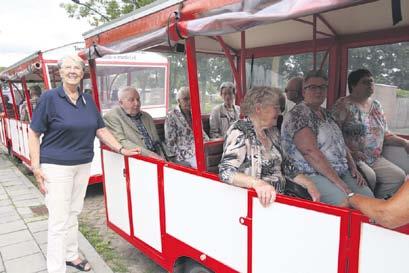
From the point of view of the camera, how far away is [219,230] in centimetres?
215

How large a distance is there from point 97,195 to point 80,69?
3646 mm

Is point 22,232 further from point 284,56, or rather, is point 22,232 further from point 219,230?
point 284,56

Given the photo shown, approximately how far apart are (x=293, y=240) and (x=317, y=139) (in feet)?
3.32

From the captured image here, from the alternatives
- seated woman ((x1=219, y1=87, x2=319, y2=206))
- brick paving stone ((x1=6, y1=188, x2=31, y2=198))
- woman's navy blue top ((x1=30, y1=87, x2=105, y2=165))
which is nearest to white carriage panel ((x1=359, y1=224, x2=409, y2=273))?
seated woman ((x1=219, y1=87, x2=319, y2=206))

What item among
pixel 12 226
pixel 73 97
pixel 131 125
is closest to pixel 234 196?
pixel 73 97

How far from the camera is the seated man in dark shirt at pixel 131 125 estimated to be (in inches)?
127

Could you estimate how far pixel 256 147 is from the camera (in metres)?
2.06

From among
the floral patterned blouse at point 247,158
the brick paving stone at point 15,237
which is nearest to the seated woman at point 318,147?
the floral patterned blouse at point 247,158

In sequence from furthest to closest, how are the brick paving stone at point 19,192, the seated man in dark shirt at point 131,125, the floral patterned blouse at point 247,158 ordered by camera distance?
the brick paving stone at point 19,192 < the seated man in dark shirt at point 131,125 < the floral patterned blouse at point 247,158

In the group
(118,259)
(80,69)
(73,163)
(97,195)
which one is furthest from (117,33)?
(97,195)

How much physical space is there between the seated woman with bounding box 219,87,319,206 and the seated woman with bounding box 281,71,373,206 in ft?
0.59

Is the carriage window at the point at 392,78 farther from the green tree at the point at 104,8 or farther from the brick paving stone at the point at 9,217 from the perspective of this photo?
the green tree at the point at 104,8

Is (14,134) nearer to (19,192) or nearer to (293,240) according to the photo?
(19,192)

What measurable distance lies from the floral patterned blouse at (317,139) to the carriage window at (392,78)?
1.22 meters
